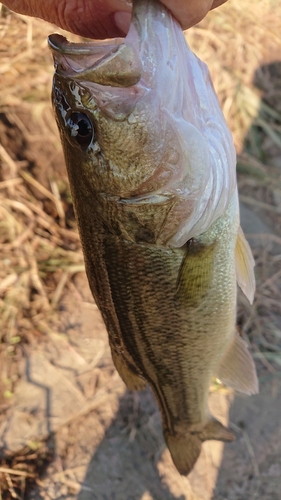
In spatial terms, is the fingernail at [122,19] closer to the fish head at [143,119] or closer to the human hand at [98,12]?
the human hand at [98,12]

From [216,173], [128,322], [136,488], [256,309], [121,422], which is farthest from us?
[256,309]

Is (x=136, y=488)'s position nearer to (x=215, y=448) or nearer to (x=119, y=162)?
(x=215, y=448)

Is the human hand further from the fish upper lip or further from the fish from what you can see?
the fish upper lip

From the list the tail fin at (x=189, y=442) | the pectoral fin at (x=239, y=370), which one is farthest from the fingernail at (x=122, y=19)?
the tail fin at (x=189, y=442)

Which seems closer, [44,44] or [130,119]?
[130,119]

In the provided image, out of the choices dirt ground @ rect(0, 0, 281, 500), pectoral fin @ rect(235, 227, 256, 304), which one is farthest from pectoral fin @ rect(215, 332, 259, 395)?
dirt ground @ rect(0, 0, 281, 500)

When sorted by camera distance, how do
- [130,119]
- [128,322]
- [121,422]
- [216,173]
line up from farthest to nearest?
[121,422] < [128,322] < [216,173] < [130,119]

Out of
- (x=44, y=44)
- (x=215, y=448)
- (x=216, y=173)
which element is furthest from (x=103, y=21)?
(x=215, y=448)
